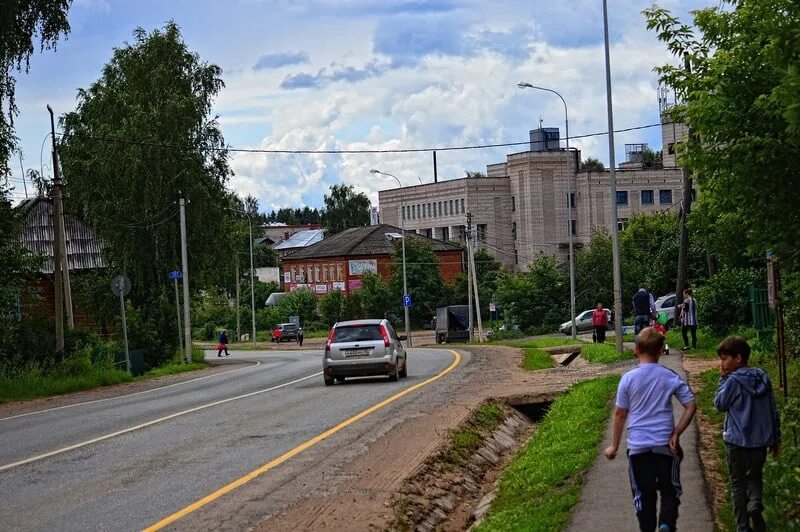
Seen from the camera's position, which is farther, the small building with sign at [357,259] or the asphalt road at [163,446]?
the small building with sign at [357,259]

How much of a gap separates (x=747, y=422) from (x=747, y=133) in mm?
4961

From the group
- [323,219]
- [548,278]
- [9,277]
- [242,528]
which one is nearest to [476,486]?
[242,528]

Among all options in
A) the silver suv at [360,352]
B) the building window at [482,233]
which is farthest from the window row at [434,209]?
the silver suv at [360,352]

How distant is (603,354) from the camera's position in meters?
33.1

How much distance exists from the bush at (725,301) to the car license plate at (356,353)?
1073cm

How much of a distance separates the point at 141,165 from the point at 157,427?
33.6 m

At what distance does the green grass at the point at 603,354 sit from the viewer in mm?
31141

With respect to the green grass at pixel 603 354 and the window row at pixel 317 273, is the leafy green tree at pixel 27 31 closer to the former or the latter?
the green grass at pixel 603 354

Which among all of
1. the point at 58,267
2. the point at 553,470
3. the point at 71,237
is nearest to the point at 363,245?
the point at 71,237

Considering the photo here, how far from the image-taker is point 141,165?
50.8 m

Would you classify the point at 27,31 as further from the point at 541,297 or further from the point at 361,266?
the point at 361,266

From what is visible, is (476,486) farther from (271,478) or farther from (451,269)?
(451,269)

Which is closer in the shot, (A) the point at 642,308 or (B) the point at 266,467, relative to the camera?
Result: (B) the point at 266,467

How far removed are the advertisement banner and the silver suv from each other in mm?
75435
